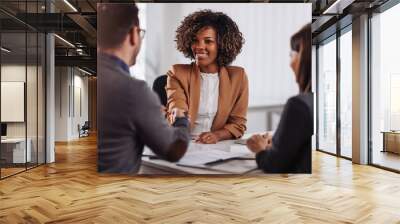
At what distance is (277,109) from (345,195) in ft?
4.61

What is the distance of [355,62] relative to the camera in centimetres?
817

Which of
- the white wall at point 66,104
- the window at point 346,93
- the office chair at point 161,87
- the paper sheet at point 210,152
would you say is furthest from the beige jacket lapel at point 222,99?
the white wall at point 66,104

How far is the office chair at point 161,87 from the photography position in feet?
17.3

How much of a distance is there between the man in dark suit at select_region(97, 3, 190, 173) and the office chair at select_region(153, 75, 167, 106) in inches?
3.2

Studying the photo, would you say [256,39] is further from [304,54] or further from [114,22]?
[114,22]

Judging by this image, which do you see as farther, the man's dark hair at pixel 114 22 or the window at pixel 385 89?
the window at pixel 385 89

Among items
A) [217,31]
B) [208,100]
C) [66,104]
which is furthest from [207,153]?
[66,104]

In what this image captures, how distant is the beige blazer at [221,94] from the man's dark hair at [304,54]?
76 cm

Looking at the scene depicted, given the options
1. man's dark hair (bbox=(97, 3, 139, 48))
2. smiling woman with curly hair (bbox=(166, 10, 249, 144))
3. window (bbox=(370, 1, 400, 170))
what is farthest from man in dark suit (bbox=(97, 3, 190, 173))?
window (bbox=(370, 1, 400, 170))

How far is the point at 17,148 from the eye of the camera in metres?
6.87

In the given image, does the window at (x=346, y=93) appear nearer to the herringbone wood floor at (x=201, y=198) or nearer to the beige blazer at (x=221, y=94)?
the herringbone wood floor at (x=201, y=198)

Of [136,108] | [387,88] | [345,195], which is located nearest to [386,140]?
[387,88]

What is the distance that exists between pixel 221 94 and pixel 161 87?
2.69 feet

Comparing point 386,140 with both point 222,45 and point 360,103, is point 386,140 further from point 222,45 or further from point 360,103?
point 222,45
